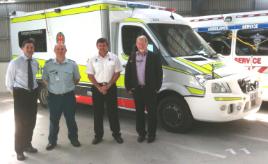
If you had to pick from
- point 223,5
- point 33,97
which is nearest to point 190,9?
point 223,5

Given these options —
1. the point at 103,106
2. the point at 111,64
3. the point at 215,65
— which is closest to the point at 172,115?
the point at 215,65

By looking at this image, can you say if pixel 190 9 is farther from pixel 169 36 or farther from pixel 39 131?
pixel 39 131

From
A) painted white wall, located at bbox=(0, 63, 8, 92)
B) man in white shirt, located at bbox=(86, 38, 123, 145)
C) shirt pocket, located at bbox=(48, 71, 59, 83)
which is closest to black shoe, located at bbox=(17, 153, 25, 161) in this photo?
shirt pocket, located at bbox=(48, 71, 59, 83)

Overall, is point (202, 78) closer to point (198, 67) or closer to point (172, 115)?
point (198, 67)

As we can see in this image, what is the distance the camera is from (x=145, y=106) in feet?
19.8

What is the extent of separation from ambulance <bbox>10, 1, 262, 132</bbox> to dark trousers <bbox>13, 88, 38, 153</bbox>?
7.11 ft

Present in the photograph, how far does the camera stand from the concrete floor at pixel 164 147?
5164 mm

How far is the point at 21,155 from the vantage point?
5234 millimetres

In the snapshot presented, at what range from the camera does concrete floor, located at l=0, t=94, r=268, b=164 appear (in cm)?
516

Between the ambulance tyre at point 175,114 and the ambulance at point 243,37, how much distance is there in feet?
8.50

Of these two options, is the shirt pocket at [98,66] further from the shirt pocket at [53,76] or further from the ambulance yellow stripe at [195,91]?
the ambulance yellow stripe at [195,91]

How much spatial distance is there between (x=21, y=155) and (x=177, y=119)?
9.13 ft

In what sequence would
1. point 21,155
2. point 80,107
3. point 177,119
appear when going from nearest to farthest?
point 21,155 < point 177,119 < point 80,107

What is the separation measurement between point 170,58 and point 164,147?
1638 millimetres
